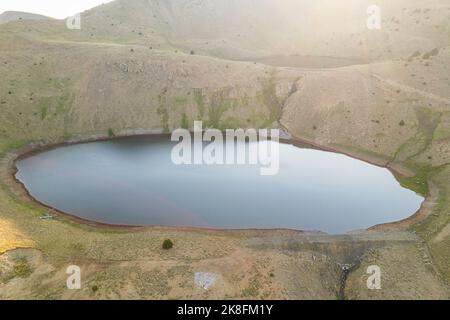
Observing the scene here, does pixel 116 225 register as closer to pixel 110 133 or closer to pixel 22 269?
pixel 22 269

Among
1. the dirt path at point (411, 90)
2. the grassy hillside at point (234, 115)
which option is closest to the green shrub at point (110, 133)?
the grassy hillside at point (234, 115)

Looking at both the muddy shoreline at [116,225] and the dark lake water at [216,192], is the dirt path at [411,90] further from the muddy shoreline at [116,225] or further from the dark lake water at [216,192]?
the dark lake water at [216,192]

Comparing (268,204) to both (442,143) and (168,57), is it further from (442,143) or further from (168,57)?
(168,57)

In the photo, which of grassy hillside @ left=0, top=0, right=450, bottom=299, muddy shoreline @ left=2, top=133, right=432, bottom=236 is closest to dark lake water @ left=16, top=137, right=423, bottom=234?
muddy shoreline @ left=2, top=133, right=432, bottom=236

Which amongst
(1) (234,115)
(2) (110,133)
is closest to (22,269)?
(2) (110,133)

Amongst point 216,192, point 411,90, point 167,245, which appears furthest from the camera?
point 411,90

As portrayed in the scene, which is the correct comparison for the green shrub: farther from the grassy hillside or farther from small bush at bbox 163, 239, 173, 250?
small bush at bbox 163, 239, 173, 250

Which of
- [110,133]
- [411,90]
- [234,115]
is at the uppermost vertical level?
[411,90]
